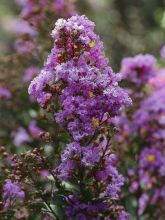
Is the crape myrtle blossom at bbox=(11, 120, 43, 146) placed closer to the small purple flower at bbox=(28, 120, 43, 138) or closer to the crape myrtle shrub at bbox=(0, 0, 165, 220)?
the small purple flower at bbox=(28, 120, 43, 138)

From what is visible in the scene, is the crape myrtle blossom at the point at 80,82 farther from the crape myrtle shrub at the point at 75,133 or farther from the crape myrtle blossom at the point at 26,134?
the crape myrtle blossom at the point at 26,134

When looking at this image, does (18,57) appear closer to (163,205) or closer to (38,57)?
(38,57)

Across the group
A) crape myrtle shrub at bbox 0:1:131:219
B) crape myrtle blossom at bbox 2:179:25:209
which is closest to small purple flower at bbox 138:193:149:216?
crape myrtle shrub at bbox 0:1:131:219

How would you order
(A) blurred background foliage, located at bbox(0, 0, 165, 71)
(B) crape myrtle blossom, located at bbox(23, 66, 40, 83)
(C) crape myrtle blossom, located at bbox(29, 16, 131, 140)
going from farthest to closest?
(A) blurred background foliage, located at bbox(0, 0, 165, 71), (B) crape myrtle blossom, located at bbox(23, 66, 40, 83), (C) crape myrtle blossom, located at bbox(29, 16, 131, 140)

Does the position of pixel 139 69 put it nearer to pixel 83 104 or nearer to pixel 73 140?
pixel 73 140

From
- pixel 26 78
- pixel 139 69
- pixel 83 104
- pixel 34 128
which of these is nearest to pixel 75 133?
pixel 83 104

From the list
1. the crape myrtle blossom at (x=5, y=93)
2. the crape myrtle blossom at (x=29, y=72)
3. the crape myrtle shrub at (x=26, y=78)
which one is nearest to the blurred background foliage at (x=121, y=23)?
the crape myrtle blossom at (x=29, y=72)
